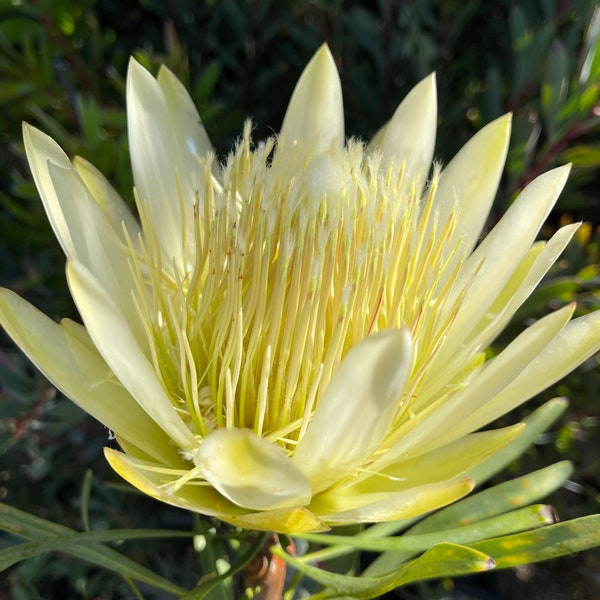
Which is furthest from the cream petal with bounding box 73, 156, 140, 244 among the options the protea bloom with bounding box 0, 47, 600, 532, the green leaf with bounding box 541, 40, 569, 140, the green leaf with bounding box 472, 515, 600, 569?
the green leaf with bounding box 541, 40, 569, 140

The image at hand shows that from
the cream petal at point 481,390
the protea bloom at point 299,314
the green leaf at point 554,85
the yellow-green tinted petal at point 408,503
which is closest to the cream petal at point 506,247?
the protea bloom at point 299,314

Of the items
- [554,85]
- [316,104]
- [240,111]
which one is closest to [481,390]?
[316,104]

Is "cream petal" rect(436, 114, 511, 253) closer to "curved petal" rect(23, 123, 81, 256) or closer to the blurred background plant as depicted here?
the blurred background plant

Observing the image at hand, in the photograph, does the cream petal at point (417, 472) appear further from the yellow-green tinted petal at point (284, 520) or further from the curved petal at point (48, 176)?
the curved petal at point (48, 176)

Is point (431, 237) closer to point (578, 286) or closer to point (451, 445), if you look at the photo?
point (451, 445)

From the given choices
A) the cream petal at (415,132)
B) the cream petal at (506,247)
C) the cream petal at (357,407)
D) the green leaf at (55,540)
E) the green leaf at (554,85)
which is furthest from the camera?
the green leaf at (554,85)

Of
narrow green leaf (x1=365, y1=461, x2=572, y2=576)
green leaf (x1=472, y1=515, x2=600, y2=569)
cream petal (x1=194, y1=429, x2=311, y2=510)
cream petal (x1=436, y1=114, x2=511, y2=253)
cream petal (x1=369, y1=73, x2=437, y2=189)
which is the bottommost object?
narrow green leaf (x1=365, y1=461, x2=572, y2=576)
